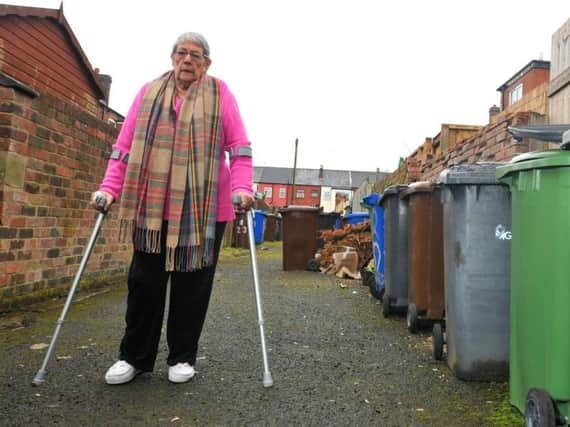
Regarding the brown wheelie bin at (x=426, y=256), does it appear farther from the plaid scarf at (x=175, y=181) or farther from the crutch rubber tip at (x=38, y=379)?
the crutch rubber tip at (x=38, y=379)

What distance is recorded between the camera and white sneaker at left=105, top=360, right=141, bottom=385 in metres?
2.54

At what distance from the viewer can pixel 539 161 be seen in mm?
1817

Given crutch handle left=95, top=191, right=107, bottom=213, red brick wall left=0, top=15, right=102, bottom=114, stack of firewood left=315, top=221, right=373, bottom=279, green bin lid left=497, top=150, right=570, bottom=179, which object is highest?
red brick wall left=0, top=15, right=102, bottom=114

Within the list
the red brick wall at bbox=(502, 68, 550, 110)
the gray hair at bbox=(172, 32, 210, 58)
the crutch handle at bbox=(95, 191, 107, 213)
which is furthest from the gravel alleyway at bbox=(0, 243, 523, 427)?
the red brick wall at bbox=(502, 68, 550, 110)

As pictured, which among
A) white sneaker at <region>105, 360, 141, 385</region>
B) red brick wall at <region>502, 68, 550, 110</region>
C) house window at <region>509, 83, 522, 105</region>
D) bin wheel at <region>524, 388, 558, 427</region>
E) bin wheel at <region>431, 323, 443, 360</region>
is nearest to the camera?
bin wheel at <region>524, 388, 558, 427</region>

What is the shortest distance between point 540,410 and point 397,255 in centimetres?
292

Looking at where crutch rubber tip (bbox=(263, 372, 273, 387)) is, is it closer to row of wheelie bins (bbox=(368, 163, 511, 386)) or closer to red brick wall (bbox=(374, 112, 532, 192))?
row of wheelie bins (bbox=(368, 163, 511, 386))

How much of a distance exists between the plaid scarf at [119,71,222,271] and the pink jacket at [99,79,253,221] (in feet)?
0.31

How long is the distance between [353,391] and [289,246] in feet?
21.5

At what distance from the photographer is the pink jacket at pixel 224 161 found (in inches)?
103

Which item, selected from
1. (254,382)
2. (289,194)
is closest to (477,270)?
(254,382)

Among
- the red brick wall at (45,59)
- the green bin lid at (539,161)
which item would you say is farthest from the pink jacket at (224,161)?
the red brick wall at (45,59)

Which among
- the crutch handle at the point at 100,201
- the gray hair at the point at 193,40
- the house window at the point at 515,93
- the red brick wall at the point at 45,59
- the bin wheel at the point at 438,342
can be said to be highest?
the house window at the point at 515,93

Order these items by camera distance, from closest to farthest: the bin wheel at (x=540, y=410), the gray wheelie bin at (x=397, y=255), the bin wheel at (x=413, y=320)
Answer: the bin wheel at (x=540, y=410) → the bin wheel at (x=413, y=320) → the gray wheelie bin at (x=397, y=255)
